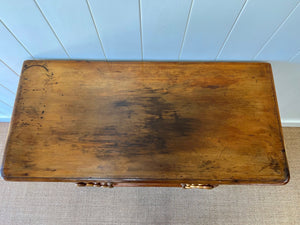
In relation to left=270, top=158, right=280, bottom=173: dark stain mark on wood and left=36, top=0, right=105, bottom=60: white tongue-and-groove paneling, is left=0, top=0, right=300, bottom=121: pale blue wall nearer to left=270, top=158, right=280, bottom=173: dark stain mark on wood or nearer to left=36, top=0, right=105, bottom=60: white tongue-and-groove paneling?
left=36, top=0, right=105, bottom=60: white tongue-and-groove paneling

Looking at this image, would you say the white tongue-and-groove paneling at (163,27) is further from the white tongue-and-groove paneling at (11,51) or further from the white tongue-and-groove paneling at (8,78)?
the white tongue-and-groove paneling at (8,78)

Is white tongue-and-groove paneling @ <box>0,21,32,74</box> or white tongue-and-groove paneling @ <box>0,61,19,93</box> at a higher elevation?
white tongue-and-groove paneling @ <box>0,21,32,74</box>

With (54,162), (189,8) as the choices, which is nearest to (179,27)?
(189,8)

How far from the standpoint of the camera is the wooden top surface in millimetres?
604

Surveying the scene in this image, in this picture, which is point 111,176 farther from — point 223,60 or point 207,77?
point 223,60

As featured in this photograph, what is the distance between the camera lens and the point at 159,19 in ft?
1.97

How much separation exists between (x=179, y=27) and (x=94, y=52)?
33 cm

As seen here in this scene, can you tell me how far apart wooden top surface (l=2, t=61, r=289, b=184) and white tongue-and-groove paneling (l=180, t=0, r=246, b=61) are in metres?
0.05

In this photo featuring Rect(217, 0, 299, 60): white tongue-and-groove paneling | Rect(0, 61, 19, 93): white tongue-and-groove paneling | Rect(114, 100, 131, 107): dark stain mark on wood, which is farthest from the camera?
Rect(0, 61, 19, 93): white tongue-and-groove paneling

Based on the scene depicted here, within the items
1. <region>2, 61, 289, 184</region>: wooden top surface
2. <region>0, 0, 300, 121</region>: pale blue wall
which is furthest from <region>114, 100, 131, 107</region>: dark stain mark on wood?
<region>0, 0, 300, 121</region>: pale blue wall

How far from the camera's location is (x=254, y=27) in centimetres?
63

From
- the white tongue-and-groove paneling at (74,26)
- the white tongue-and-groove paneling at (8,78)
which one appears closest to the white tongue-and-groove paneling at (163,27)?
the white tongue-and-groove paneling at (74,26)

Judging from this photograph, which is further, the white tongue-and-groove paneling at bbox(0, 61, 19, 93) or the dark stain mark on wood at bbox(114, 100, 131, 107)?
the white tongue-and-groove paneling at bbox(0, 61, 19, 93)

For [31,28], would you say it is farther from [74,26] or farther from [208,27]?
[208,27]
